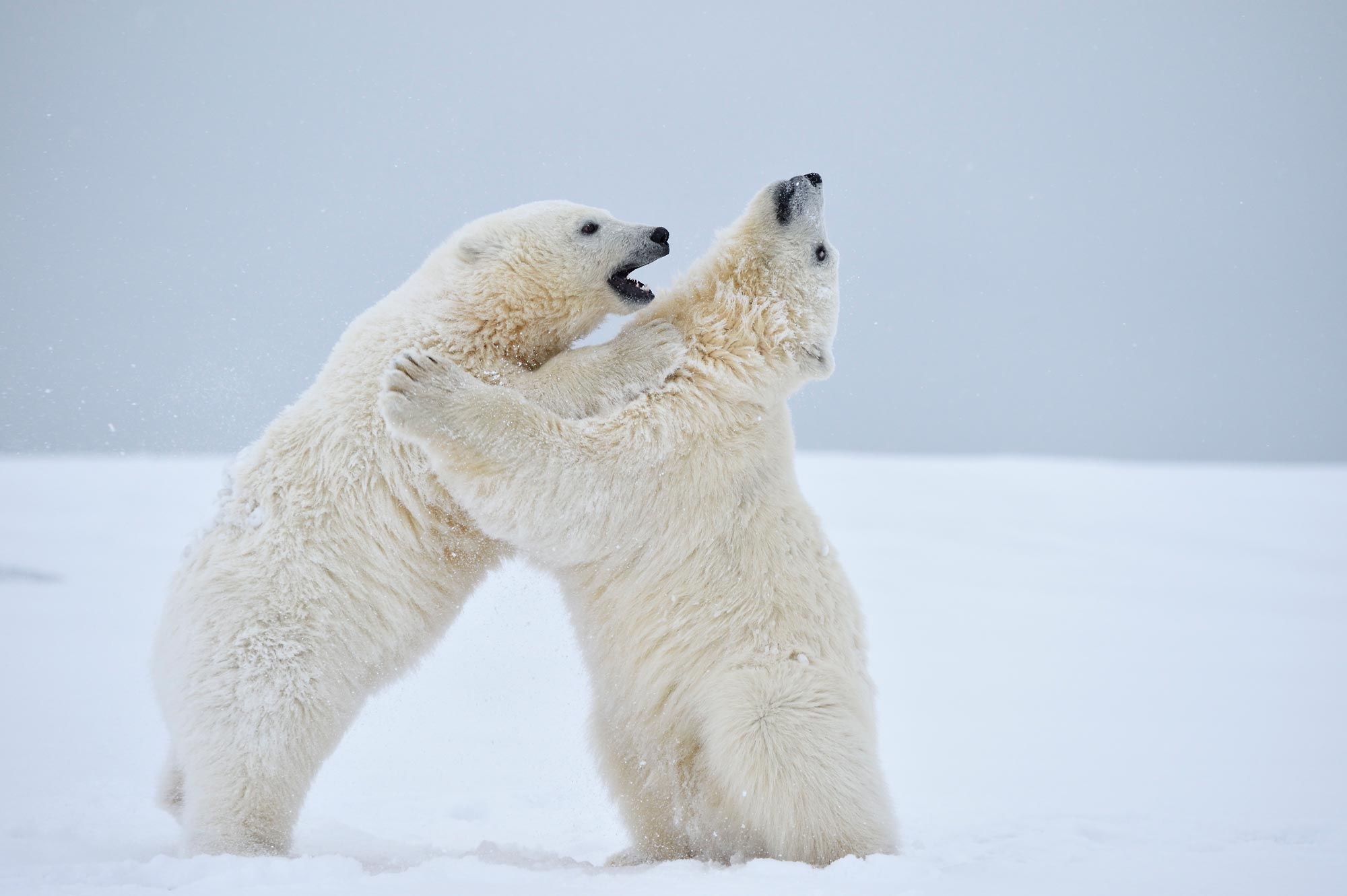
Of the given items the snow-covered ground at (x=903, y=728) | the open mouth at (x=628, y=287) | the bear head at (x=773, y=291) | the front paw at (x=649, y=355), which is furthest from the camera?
the open mouth at (x=628, y=287)

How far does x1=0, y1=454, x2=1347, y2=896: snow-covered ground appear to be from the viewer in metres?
3.02

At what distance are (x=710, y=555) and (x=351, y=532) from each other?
1160mm

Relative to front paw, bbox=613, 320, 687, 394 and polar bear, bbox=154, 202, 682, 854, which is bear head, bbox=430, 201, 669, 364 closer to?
polar bear, bbox=154, 202, 682, 854

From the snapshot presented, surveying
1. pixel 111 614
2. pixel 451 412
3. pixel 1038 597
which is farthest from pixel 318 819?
pixel 1038 597

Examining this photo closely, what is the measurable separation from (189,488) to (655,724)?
11.6 meters

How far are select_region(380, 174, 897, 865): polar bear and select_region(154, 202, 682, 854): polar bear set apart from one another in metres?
0.23

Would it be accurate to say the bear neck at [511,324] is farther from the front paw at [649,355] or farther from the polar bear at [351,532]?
the front paw at [649,355]

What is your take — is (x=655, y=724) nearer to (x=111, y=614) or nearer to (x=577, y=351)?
(x=577, y=351)

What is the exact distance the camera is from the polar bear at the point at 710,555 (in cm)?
316

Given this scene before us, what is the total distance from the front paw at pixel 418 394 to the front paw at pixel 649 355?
554 mm

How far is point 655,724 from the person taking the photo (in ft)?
11.4

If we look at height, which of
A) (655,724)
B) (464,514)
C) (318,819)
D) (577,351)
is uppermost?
(577,351)

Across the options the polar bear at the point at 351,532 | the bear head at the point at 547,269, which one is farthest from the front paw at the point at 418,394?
the bear head at the point at 547,269

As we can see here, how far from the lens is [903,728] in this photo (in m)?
6.51
